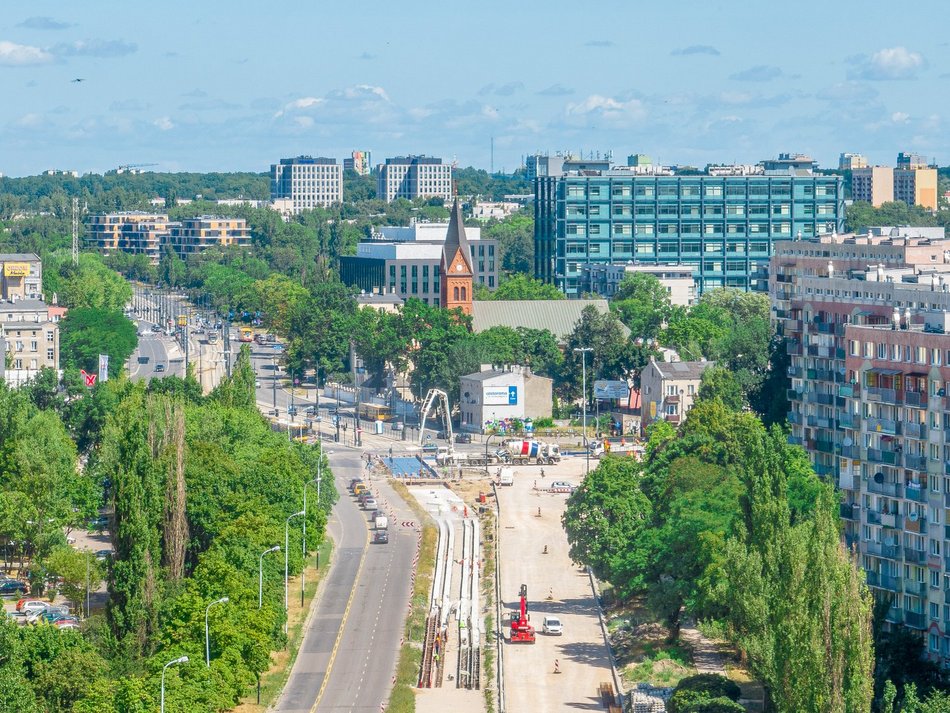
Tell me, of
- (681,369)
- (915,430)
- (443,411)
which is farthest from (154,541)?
(443,411)

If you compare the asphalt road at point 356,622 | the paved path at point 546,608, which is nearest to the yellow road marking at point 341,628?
the asphalt road at point 356,622

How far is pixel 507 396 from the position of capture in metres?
161

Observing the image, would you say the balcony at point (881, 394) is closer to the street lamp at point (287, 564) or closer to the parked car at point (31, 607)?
the street lamp at point (287, 564)

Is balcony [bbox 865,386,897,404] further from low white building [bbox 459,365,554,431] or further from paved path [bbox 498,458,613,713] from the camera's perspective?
low white building [bbox 459,365,554,431]

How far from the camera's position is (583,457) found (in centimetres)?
14988

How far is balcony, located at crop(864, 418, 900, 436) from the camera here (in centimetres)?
8219

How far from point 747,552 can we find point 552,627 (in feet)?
50.5

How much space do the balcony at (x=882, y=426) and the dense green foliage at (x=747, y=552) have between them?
3.65 m

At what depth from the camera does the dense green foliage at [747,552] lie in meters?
68.2

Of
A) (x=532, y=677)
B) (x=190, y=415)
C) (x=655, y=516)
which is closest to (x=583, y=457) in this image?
(x=190, y=415)

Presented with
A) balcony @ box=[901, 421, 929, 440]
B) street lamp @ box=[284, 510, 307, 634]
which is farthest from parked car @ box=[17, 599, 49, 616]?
balcony @ box=[901, 421, 929, 440]

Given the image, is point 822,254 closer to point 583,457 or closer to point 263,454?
point 583,457

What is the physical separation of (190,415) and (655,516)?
36631 millimetres

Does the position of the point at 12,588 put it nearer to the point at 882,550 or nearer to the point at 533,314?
the point at 882,550
